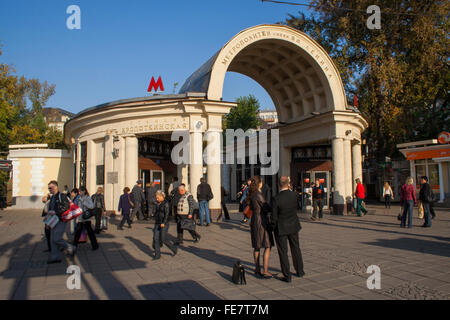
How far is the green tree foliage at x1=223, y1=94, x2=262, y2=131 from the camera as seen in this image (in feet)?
176

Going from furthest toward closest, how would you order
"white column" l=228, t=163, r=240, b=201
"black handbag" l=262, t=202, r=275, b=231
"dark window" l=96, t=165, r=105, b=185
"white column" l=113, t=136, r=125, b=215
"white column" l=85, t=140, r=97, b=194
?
"white column" l=228, t=163, r=240, b=201 → "white column" l=85, t=140, r=97, b=194 → "dark window" l=96, t=165, r=105, b=185 → "white column" l=113, t=136, r=125, b=215 → "black handbag" l=262, t=202, r=275, b=231

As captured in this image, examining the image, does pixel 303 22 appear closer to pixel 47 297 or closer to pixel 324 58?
pixel 324 58

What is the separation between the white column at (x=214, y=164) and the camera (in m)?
14.4

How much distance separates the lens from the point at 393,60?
2462cm

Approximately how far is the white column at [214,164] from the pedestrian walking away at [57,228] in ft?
23.3

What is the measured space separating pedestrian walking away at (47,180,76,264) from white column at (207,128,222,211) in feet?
23.3

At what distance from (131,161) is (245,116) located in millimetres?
39161

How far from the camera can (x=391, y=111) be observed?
26.1m

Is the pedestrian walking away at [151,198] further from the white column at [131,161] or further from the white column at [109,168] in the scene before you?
the white column at [109,168]

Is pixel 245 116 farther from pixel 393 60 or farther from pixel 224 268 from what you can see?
pixel 224 268

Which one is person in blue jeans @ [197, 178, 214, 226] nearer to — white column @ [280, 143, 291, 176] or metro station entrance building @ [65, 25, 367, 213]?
metro station entrance building @ [65, 25, 367, 213]

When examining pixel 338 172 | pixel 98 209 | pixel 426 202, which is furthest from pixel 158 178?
pixel 426 202

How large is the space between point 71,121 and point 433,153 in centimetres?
2267

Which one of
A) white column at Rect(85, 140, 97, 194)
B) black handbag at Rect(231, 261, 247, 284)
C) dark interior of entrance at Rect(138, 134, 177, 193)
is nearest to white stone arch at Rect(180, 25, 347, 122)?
dark interior of entrance at Rect(138, 134, 177, 193)
